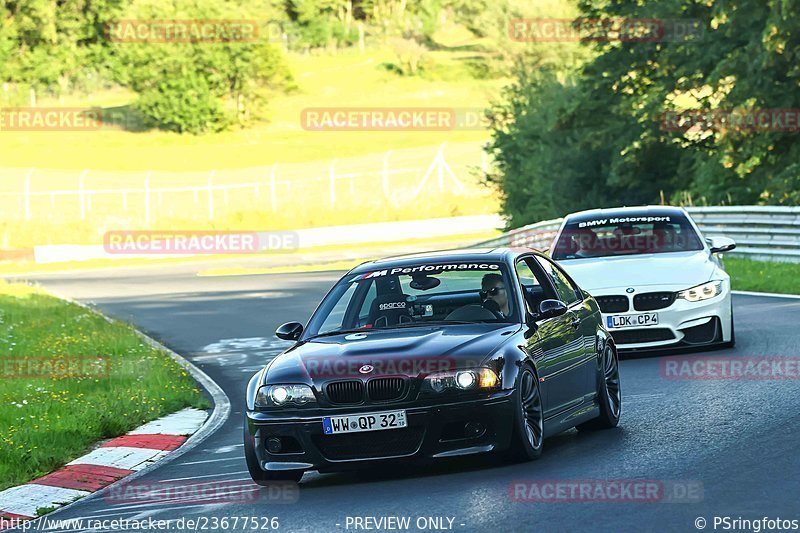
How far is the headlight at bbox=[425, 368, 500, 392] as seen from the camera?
880 cm

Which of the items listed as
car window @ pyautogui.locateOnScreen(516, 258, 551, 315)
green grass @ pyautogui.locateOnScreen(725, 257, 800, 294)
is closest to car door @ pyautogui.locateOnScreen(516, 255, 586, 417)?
car window @ pyautogui.locateOnScreen(516, 258, 551, 315)

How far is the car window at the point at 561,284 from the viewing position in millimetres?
10727

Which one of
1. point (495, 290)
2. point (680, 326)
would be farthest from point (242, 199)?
point (495, 290)

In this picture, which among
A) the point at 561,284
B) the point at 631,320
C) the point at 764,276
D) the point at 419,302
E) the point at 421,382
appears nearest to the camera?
the point at 421,382

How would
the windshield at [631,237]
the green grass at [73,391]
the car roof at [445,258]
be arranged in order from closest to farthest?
the car roof at [445,258], the green grass at [73,391], the windshield at [631,237]

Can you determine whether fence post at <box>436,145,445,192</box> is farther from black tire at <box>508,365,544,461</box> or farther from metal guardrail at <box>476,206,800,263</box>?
black tire at <box>508,365,544,461</box>

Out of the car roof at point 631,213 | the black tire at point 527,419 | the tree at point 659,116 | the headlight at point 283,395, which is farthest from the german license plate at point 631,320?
the tree at point 659,116

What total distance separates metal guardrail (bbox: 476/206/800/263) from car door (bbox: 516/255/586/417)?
16507mm

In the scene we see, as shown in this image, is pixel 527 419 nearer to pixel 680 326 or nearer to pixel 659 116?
pixel 680 326

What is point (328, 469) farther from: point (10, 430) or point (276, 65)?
point (276, 65)

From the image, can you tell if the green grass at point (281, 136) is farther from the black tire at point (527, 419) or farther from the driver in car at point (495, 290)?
the black tire at point (527, 419)

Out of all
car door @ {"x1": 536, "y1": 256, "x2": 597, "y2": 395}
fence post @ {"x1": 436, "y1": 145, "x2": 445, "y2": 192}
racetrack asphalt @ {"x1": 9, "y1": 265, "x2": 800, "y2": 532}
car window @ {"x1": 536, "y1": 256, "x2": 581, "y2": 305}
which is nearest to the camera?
racetrack asphalt @ {"x1": 9, "y1": 265, "x2": 800, "y2": 532}

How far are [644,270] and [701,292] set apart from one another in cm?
65

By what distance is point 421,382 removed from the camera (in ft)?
28.8
